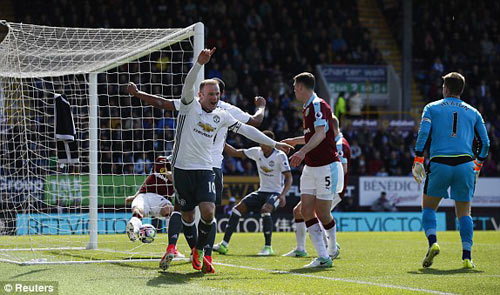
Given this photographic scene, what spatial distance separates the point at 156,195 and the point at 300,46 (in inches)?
761

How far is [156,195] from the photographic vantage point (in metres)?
11.8

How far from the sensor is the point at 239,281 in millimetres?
7617

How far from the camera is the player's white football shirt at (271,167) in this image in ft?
42.1

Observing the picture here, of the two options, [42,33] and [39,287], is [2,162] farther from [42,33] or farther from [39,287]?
[39,287]

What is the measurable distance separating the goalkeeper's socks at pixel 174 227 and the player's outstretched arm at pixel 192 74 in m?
1.69

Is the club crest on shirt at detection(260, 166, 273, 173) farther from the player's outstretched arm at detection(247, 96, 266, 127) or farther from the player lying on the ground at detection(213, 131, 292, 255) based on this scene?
the player's outstretched arm at detection(247, 96, 266, 127)

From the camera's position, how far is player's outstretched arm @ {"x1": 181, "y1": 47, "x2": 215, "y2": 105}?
7.78 metres

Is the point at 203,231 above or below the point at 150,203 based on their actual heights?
below

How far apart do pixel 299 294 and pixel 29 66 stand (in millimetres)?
6927

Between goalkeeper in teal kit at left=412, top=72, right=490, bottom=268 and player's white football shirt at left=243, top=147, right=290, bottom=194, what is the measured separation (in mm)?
3937

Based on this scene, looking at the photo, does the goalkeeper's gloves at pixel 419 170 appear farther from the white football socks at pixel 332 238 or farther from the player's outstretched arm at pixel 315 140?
the white football socks at pixel 332 238

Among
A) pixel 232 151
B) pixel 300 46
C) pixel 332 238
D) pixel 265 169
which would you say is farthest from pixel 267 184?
pixel 300 46

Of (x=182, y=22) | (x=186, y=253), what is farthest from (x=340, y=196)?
(x=182, y=22)

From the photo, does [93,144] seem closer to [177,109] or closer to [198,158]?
[177,109]
